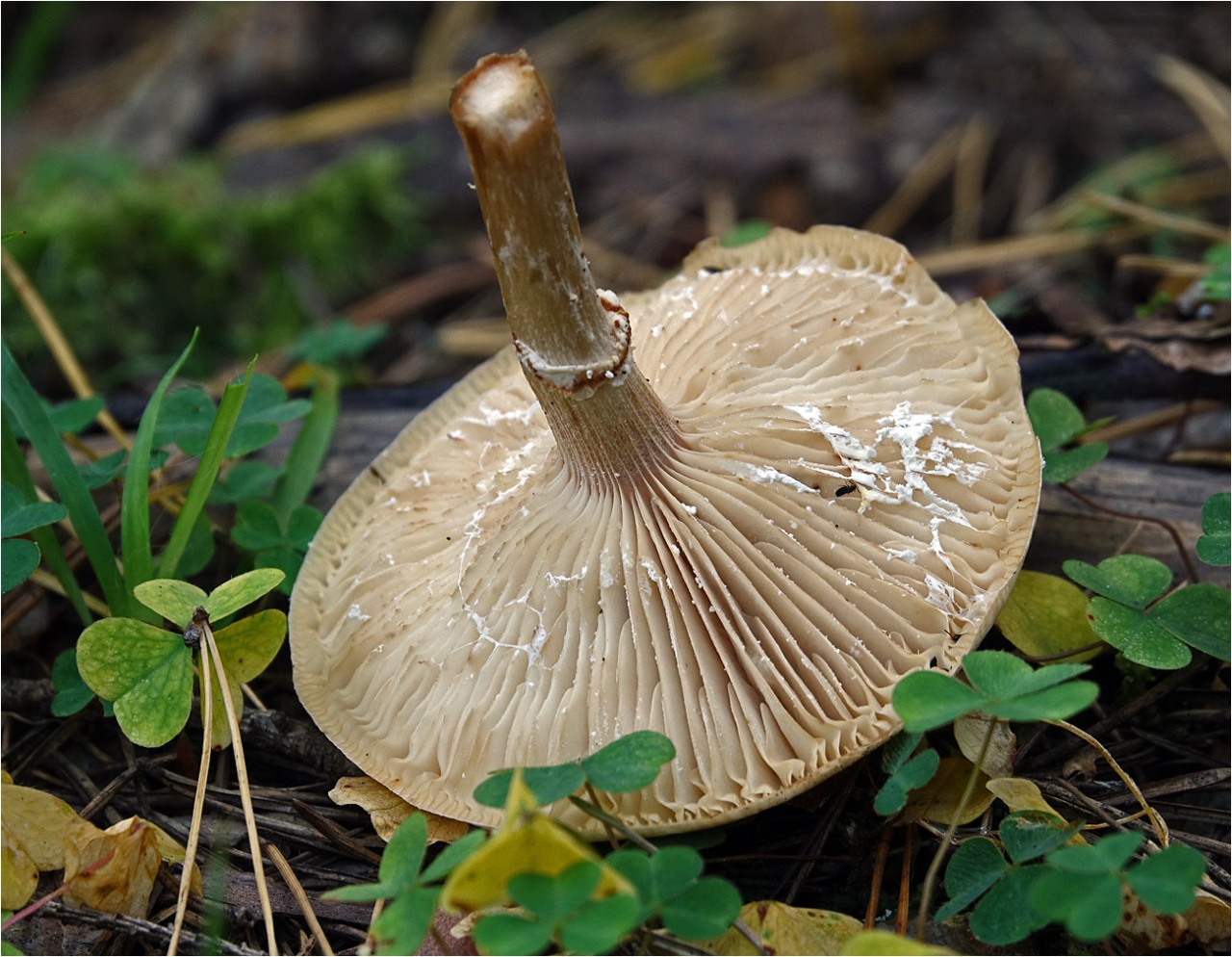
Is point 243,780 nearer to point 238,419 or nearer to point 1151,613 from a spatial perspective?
point 238,419

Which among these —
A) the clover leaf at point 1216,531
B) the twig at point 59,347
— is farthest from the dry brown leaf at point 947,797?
the twig at point 59,347

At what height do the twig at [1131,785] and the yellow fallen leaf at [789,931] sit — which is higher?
the yellow fallen leaf at [789,931]

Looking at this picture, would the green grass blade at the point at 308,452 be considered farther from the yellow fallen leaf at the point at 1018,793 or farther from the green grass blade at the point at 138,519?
the yellow fallen leaf at the point at 1018,793

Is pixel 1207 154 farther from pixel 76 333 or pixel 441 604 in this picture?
pixel 76 333

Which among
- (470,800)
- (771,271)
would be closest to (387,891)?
(470,800)

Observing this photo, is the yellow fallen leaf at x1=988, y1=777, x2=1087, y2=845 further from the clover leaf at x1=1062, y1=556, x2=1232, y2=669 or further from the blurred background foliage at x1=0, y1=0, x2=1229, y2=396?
the blurred background foliage at x1=0, y1=0, x2=1229, y2=396

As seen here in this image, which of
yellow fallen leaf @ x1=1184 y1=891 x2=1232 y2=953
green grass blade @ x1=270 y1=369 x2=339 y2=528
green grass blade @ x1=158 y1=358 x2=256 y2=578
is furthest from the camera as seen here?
green grass blade @ x1=270 y1=369 x2=339 y2=528

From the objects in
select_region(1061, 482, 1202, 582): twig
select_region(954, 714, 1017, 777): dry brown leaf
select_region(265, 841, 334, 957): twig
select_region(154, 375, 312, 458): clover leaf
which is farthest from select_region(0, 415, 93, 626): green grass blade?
select_region(1061, 482, 1202, 582): twig
